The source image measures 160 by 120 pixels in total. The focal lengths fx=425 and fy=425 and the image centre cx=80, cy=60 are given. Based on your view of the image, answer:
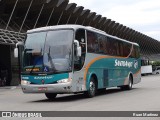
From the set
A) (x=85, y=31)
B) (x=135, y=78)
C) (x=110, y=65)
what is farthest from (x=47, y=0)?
(x=85, y=31)

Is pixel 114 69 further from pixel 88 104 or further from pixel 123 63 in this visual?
pixel 88 104

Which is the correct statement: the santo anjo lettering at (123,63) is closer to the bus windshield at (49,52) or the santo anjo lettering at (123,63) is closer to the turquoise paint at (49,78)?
the bus windshield at (49,52)

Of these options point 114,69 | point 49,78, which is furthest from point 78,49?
point 114,69

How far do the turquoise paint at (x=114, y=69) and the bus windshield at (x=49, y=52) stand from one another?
2.11 m

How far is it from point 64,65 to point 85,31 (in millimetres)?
2409

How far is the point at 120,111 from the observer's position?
40.4ft

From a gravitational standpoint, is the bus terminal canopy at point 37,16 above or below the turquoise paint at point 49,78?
above

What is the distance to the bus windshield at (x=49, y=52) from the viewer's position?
1656 cm

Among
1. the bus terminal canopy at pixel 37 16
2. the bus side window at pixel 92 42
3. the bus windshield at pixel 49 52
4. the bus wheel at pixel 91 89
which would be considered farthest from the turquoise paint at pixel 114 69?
the bus terminal canopy at pixel 37 16

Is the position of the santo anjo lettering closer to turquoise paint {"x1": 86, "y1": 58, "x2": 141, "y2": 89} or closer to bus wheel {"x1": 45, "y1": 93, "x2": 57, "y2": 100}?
turquoise paint {"x1": 86, "y1": 58, "x2": 141, "y2": 89}

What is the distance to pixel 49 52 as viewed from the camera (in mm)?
→ 16656

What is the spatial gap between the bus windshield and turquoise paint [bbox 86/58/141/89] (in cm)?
211

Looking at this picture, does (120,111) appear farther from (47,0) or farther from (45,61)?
(47,0)

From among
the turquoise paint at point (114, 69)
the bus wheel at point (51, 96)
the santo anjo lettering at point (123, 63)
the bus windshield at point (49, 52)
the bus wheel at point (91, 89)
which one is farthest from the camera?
the santo anjo lettering at point (123, 63)
